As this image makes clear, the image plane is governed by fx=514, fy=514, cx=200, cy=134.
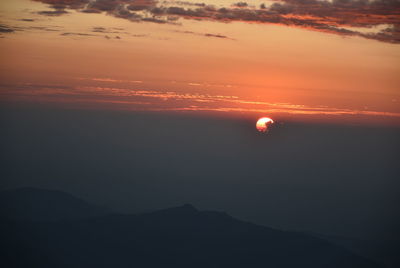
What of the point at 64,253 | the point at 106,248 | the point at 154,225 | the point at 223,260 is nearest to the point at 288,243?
the point at 223,260

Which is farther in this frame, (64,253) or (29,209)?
(29,209)

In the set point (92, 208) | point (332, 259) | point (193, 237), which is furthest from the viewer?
point (92, 208)

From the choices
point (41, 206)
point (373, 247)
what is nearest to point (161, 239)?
point (41, 206)

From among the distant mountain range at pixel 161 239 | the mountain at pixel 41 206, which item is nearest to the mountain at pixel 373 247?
the distant mountain range at pixel 161 239

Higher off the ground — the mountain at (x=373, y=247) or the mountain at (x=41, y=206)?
the mountain at (x=41, y=206)

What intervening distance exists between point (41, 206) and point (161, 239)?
40.2 metres

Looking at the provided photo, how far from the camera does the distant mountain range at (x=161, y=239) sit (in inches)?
5251

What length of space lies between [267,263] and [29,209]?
73819mm

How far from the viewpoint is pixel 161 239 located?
147625 mm

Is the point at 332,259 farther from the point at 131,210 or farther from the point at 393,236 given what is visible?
the point at 131,210

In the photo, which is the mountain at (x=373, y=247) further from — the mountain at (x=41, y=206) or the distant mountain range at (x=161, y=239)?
the mountain at (x=41, y=206)

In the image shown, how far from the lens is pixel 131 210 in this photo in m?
183

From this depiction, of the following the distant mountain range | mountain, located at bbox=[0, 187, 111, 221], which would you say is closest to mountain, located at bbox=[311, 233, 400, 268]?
the distant mountain range

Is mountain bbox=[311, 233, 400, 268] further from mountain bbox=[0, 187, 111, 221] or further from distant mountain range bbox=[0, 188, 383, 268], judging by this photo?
mountain bbox=[0, 187, 111, 221]
